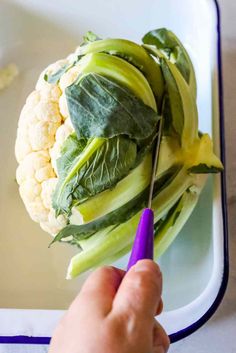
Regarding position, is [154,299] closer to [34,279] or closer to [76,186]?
[76,186]

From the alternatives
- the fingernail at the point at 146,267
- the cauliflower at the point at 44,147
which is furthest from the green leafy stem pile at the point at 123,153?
the fingernail at the point at 146,267

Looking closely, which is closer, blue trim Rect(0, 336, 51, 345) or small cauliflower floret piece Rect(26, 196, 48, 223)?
blue trim Rect(0, 336, 51, 345)

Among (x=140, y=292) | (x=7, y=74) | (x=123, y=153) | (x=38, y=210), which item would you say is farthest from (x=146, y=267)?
(x=7, y=74)

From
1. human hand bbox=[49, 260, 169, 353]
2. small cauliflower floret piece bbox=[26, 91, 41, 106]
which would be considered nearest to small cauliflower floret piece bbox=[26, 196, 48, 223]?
small cauliflower floret piece bbox=[26, 91, 41, 106]

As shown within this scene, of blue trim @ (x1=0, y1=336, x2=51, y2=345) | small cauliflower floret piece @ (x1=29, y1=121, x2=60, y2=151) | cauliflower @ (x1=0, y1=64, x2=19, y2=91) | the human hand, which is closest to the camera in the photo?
the human hand

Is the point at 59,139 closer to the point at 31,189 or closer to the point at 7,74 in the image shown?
the point at 31,189

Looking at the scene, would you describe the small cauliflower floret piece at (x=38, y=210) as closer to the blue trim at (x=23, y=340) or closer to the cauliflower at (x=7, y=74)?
the blue trim at (x=23, y=340)

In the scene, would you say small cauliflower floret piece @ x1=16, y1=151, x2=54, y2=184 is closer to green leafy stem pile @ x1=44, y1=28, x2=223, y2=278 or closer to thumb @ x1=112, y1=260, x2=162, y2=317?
green leafy stem pile @ x1=44, y1=28, x2=223, y2=278

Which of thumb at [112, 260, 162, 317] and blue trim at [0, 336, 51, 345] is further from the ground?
thumb at [112, 260, 162, 317]

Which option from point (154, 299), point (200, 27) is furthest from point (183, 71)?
point (154, 299)
